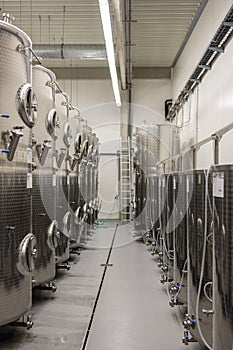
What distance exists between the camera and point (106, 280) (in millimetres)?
4102

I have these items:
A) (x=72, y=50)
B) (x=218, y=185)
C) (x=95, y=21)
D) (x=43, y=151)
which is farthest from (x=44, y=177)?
(x=72, y=50)

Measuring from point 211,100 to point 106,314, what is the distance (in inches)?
136

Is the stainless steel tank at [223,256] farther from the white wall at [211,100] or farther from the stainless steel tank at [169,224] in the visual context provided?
the white wall at [211,100]

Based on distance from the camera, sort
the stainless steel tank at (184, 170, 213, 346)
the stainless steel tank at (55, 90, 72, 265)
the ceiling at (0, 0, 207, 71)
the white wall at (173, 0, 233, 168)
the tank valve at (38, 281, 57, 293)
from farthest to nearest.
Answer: the ceiling at (0, 0, 207, 71), the white wall at (173, 0, 233, 168), the stainless steel tank at (55, 90, 72, 265), the tank valve at (38, 281, 57, 293), the stainless steel tank at (184, 170, 213, 346)

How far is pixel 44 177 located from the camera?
11.3 feet

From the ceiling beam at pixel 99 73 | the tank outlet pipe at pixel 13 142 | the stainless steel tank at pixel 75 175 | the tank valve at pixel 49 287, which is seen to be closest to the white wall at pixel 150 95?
the ceiling beam at pixel 99 73

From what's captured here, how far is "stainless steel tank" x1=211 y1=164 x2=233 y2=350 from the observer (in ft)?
5.55

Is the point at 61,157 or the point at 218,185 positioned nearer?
the point at 218,185

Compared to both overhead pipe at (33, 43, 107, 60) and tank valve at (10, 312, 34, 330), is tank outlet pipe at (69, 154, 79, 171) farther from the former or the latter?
overhead pipe at (33, 43, 107, 60)

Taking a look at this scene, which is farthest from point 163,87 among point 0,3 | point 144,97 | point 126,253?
point 126,253

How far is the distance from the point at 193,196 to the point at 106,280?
2.06 meters

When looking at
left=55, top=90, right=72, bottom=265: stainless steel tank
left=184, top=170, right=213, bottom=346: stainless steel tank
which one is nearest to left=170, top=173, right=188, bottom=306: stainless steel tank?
left=184, top=170, right=213, bottom=346: stainless steel tank

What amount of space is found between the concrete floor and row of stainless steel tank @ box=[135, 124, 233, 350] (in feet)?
0.74

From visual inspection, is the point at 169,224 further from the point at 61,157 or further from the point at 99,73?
the point at 99,73
